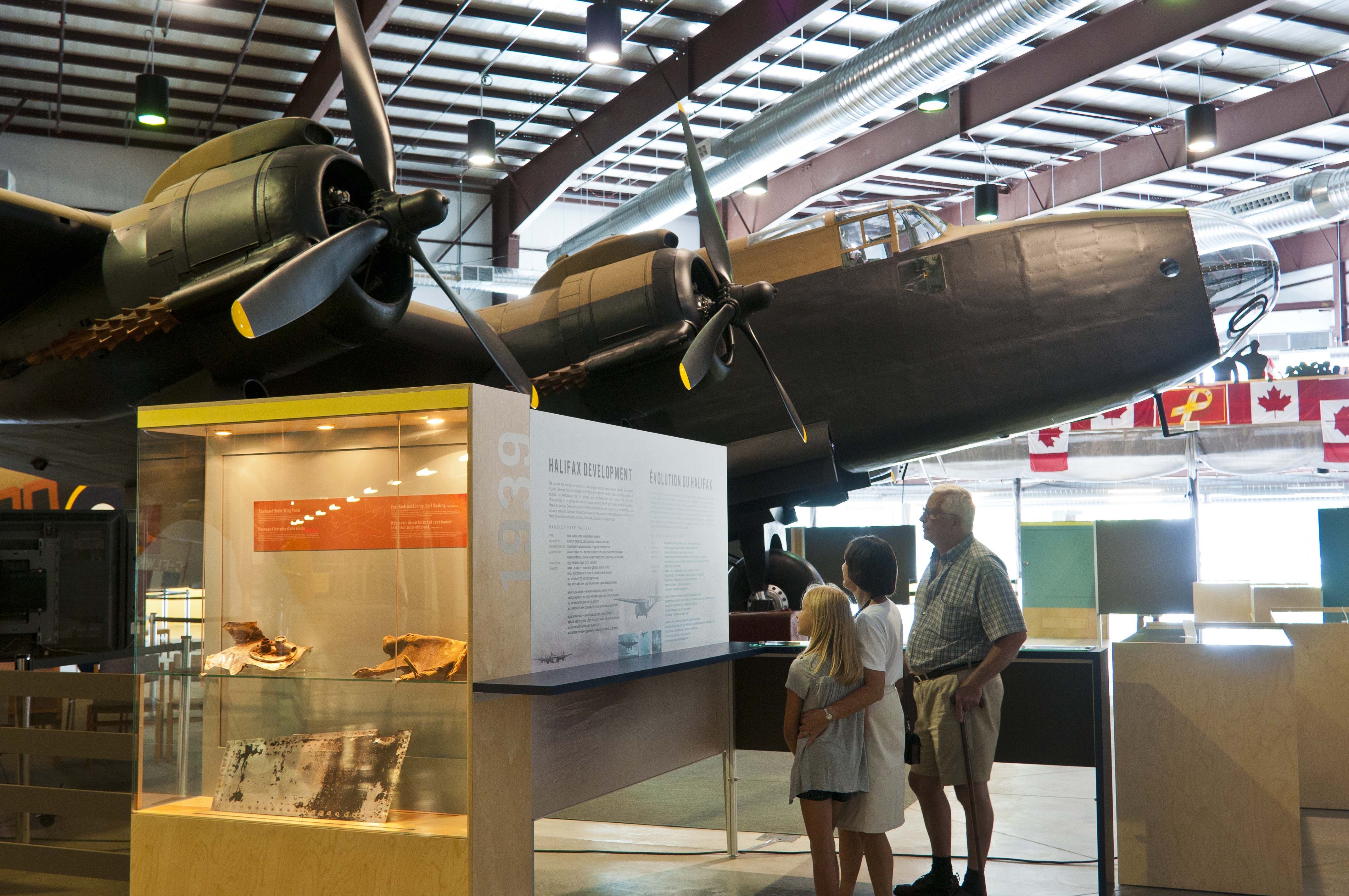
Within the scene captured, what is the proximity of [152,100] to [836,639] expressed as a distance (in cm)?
1038

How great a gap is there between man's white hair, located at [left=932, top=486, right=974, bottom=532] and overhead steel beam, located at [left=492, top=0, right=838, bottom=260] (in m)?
6.88

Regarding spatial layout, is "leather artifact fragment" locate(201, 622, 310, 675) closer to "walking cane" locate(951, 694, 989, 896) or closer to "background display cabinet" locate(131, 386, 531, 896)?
"background display cabinet" locate(131, 386, 531, 896)

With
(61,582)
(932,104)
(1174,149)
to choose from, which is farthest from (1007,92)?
(61,582)

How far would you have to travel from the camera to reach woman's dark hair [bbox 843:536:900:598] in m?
4.10

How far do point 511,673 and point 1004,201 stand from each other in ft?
55.3

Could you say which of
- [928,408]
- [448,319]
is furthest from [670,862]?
[448,319]

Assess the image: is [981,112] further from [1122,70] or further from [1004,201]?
[1004,201]

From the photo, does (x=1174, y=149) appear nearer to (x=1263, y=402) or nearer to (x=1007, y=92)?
(x=1263, y=402)

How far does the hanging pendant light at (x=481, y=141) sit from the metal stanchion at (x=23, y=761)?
9.56 m

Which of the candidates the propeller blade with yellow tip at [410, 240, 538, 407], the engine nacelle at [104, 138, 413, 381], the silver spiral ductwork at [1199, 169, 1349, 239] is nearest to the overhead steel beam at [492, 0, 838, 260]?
the propeller blade with yellow tip at [410, 240, 538, 407]

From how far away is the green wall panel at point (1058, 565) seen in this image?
13.3 metres

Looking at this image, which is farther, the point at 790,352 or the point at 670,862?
the point at 790,352

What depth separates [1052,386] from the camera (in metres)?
7.39

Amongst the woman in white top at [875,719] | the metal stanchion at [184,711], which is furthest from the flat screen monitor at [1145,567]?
the metal stanchion at [184,711]
